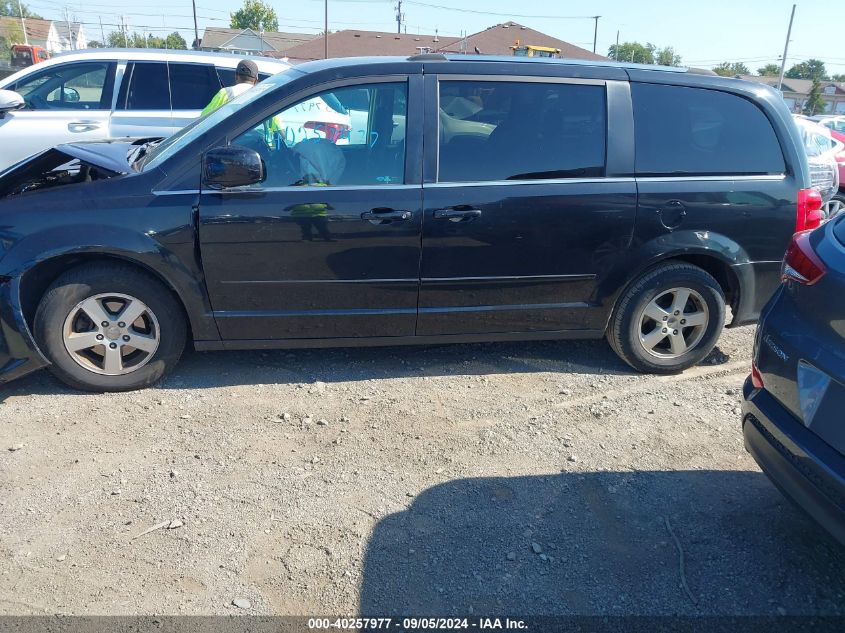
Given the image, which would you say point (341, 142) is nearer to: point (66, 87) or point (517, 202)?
point (517, 202)

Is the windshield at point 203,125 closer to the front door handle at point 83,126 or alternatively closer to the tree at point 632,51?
the front door handle at point 83,126

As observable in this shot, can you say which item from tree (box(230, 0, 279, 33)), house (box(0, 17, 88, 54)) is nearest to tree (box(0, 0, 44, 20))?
house (box(0, 17, 88, 54))

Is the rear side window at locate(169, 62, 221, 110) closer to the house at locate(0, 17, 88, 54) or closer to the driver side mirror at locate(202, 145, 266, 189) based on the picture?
the driver side mirror at locate(202, 145, 266, 189)

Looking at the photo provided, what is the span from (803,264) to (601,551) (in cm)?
143

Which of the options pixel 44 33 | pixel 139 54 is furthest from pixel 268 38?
pixel 139 54

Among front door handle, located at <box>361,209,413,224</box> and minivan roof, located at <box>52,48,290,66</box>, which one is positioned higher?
minivan roof, located at <box>52,48,290,66</box>

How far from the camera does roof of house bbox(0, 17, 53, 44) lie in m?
68.6

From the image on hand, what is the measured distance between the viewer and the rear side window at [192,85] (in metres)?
7.48

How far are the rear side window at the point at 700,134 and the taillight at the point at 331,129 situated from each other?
1779 mm

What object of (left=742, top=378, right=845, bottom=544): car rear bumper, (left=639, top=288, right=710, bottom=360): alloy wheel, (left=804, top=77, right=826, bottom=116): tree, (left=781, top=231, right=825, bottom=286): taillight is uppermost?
(left=781, top=231, right=825, bottom=286): taillight

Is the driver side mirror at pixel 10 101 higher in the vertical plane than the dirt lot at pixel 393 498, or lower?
higher

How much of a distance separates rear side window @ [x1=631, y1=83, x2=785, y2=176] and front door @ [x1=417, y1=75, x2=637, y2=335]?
0.17 m

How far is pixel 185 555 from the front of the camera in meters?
2.67

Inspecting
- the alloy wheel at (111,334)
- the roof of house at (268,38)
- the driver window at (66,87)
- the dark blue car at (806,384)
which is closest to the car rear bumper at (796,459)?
the dark blue car at (806,384)
